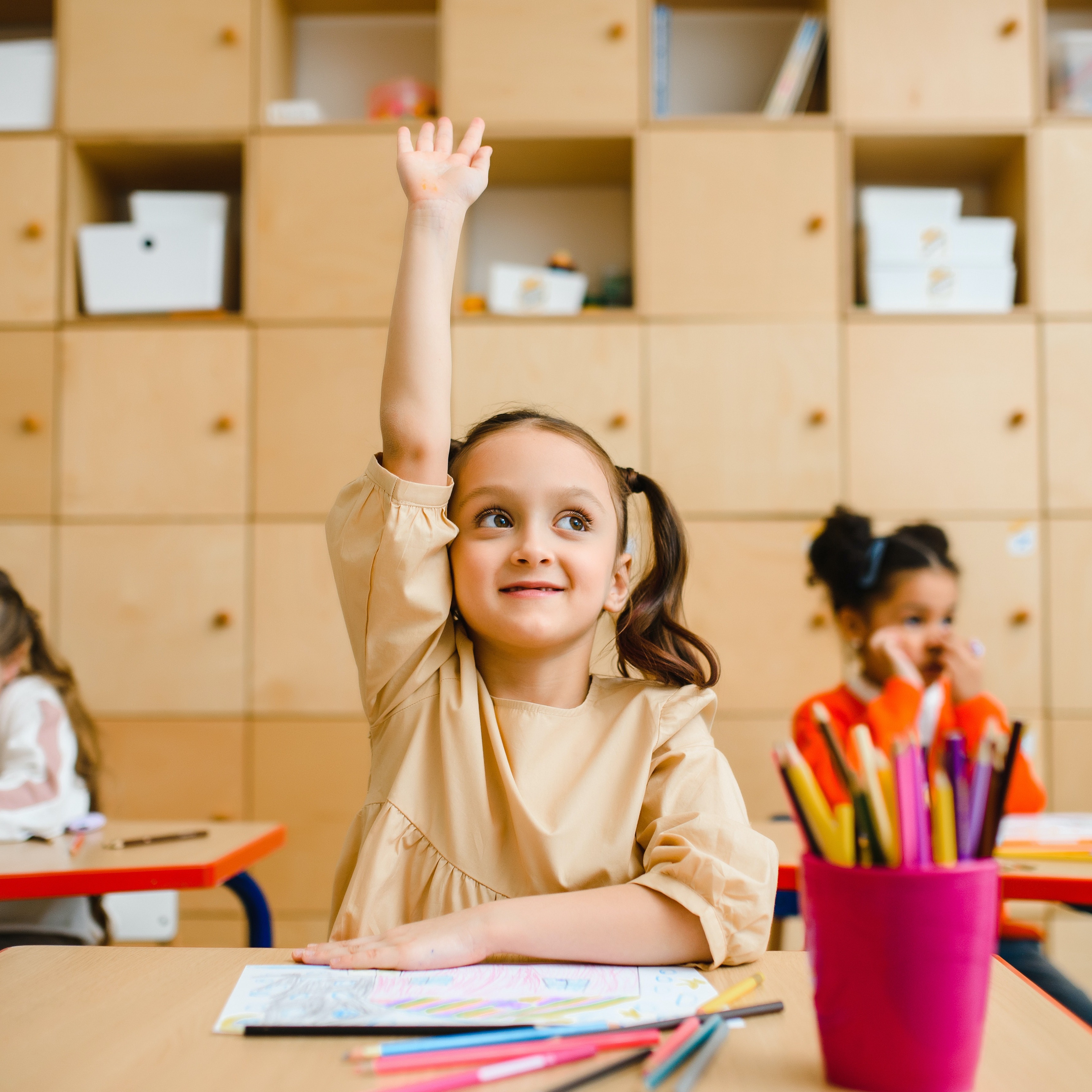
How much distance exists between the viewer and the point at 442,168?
0.92 meters

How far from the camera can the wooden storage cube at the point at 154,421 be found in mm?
2523

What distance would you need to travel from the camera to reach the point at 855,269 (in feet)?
8.78

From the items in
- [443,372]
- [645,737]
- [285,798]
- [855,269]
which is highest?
[855,269]

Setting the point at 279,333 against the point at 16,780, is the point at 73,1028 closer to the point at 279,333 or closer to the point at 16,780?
the point at 16,780

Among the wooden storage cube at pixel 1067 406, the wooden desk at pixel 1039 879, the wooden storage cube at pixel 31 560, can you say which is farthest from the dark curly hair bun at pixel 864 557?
the wooden storage cube at pixel 31 560

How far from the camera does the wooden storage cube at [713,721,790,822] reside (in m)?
2.41

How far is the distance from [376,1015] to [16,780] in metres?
1.36

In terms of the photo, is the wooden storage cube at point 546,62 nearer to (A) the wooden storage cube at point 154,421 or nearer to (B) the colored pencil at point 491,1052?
(A) the wooden storage cube at point 154,421

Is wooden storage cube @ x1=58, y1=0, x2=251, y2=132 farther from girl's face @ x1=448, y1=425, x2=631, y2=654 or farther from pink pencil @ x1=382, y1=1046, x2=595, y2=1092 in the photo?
pink pencil @ x1=382, y1=1046, x2=595, y2=1092

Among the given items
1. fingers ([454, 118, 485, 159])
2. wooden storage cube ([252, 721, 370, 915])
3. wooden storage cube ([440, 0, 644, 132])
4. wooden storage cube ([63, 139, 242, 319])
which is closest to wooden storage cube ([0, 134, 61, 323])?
wooden storage cube ([63, 139, 242, 319])

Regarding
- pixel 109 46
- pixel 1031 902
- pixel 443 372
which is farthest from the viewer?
pixel 109 46

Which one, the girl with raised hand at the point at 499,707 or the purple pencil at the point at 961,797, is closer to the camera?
the purple pencil at the point at 961,797

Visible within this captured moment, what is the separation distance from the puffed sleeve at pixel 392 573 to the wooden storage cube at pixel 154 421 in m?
1.72

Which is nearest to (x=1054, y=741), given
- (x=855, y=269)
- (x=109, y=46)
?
(x=855, y=269)
